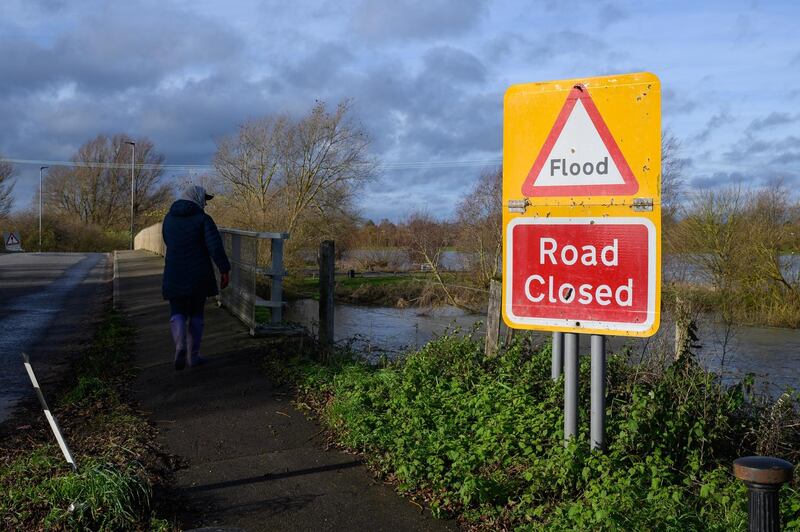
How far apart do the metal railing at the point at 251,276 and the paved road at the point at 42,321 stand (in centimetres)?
223

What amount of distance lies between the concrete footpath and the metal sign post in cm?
131

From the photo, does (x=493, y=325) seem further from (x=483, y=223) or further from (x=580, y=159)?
(x=483, y=223)

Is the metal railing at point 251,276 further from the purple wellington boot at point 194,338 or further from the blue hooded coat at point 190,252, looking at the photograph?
the purple wellington boot at point 194,338

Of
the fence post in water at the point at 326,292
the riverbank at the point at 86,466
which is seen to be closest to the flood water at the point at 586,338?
the fence post in water at the point at 326,292

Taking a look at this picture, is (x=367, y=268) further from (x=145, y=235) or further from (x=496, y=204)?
(x=496, y=204)

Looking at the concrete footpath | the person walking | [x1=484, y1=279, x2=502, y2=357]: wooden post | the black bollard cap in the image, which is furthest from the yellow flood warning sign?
the person walking

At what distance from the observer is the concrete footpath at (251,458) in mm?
4203

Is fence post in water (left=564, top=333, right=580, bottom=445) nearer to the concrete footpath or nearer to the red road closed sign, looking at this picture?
the red road closed sign

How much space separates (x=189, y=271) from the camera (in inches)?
300

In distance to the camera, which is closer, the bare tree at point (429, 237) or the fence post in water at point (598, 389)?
the fence post in water at point (598, 389)

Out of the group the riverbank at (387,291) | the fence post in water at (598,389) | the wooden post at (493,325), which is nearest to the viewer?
the fence post in water at (598,389)

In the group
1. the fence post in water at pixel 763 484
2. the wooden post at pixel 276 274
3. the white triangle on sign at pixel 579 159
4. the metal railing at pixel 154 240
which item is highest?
the metal railing at pixel 154 240

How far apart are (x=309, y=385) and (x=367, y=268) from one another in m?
35.7

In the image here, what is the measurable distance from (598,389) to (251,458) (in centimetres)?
243
